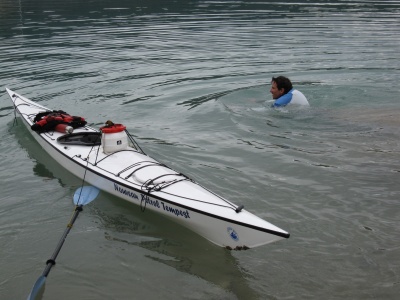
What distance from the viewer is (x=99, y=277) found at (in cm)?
709

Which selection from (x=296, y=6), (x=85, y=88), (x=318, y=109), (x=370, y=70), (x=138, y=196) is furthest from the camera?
(x=296, y=6)

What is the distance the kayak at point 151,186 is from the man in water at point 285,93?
5082 millimetres

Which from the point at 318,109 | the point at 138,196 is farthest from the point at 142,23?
the point at 138,196

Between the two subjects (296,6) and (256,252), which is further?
(296,6)

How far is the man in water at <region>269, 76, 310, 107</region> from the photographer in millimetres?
13347

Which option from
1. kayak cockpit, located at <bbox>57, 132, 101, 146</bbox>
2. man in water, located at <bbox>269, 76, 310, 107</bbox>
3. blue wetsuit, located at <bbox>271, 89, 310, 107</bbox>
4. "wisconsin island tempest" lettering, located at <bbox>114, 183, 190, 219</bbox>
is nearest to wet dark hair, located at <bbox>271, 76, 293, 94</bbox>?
man in water, located at <bbox>269, 76, 310, 107</bbox>

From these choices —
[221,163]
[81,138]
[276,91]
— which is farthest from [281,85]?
[81,138]

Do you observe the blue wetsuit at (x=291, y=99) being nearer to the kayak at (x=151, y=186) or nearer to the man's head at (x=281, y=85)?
the man's head at (x=281, y=85)

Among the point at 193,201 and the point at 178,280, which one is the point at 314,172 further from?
the point at 178,280

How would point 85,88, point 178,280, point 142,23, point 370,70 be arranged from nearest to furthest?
point 178,280 → point 85,88 → point 370,70 → point 142,23

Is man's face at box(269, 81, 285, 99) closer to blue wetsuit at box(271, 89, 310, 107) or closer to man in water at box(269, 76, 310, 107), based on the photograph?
man in water at box(269, 76, 310, 107)

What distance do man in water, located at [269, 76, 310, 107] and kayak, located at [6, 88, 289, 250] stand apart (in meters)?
5.08

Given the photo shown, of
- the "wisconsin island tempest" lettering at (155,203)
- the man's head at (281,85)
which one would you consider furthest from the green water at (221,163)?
the man's head at (281,85)

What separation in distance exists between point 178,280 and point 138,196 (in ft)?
6.53
